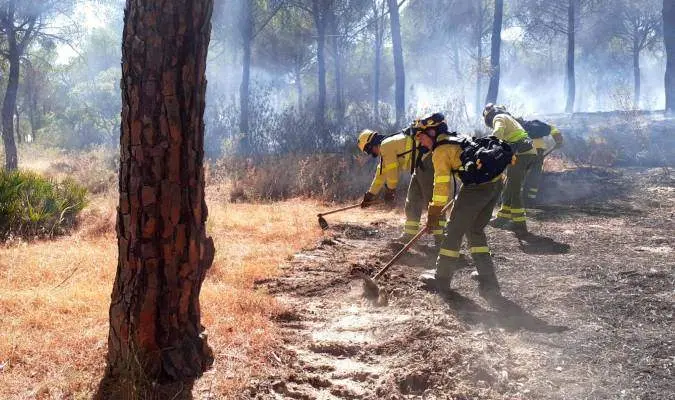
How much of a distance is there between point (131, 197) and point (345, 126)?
43.3 feet

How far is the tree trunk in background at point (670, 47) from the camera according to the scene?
49.3ft

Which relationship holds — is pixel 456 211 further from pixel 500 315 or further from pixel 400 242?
pixel 400 242

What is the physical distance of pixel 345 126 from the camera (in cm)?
1555

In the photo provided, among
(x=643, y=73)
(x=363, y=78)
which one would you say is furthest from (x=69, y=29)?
(x=643, y=73)

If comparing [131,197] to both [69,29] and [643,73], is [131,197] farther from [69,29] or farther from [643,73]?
[643,73]

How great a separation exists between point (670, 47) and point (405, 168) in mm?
13514

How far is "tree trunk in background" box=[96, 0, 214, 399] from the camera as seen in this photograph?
246cm

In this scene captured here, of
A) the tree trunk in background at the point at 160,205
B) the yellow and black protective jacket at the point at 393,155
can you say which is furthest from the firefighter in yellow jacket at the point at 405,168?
the tree trunk in background at the point at 160,205

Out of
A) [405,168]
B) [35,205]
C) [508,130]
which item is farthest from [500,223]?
[35,205]

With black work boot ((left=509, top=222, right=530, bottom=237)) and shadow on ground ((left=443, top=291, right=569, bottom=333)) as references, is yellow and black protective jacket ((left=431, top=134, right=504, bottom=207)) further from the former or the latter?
black work boot ((left=509, top=222, right=530, bottom=237))

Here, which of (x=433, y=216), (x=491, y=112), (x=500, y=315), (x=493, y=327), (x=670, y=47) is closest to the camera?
(x=493, y=327)

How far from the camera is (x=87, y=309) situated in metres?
3.80

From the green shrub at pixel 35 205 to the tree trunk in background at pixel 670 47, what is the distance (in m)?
15.9

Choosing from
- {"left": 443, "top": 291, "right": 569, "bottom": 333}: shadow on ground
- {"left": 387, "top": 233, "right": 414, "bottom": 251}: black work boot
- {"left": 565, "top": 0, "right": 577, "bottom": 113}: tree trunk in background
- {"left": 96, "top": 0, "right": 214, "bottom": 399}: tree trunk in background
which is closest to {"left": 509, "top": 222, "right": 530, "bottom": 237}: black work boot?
{"left": 387, "top": 233, "right": 414, "bottom": 251}: black work boot
